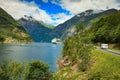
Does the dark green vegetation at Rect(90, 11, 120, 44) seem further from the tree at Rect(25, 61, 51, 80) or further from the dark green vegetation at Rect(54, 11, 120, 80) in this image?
the tree at Rect(25, 61, 51, 80)

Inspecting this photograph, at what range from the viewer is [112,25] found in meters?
166

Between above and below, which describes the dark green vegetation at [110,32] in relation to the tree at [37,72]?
above

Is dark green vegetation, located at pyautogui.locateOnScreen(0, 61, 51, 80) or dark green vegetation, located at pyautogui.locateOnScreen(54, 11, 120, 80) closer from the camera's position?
dark green vegetation, located at pyautogui.locateOnScreen(54, 11, 120, 80)

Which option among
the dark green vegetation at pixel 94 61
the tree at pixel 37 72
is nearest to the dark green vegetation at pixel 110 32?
the dark green vegetation at pixel 94 61

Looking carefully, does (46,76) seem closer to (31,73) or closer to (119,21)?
(31,73)

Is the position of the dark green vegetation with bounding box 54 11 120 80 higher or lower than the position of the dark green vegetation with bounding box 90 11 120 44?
lower

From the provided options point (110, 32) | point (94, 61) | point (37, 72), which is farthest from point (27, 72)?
point (110, 32)

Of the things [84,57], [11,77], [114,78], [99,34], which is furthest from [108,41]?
[114,78]

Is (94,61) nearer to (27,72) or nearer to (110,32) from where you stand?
(27,72)

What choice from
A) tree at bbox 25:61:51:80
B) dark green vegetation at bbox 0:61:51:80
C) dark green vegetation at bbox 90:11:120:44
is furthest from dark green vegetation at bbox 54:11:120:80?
dark green vegetation at bbox 0:61:51:80

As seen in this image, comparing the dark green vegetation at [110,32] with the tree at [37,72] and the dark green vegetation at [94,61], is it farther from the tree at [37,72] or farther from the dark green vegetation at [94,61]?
the tree at [37,72]

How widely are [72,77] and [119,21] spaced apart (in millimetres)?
98605

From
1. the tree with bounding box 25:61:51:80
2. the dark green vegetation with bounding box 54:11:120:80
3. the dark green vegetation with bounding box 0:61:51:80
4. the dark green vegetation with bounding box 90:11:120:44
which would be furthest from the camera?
the dark green vegetation with bounding box 90:11:120:44

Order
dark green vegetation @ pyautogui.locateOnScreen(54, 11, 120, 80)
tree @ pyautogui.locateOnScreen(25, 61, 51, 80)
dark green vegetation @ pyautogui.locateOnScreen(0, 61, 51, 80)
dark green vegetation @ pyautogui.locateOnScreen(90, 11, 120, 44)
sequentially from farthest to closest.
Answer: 1. dark green vegetation @ pyautogui.locateOnScreen(90, 11, 120, 44)
2. tree @ pyautogui.locateOnScreen(25, 61, 51, 80)
3. dark green vegetation @ pyautogui.locateOnScreen(0, 61, 51, 80)
4. dark green vegetation @ pyautogui.locateOnScreen(54, 11, 120, 80)
